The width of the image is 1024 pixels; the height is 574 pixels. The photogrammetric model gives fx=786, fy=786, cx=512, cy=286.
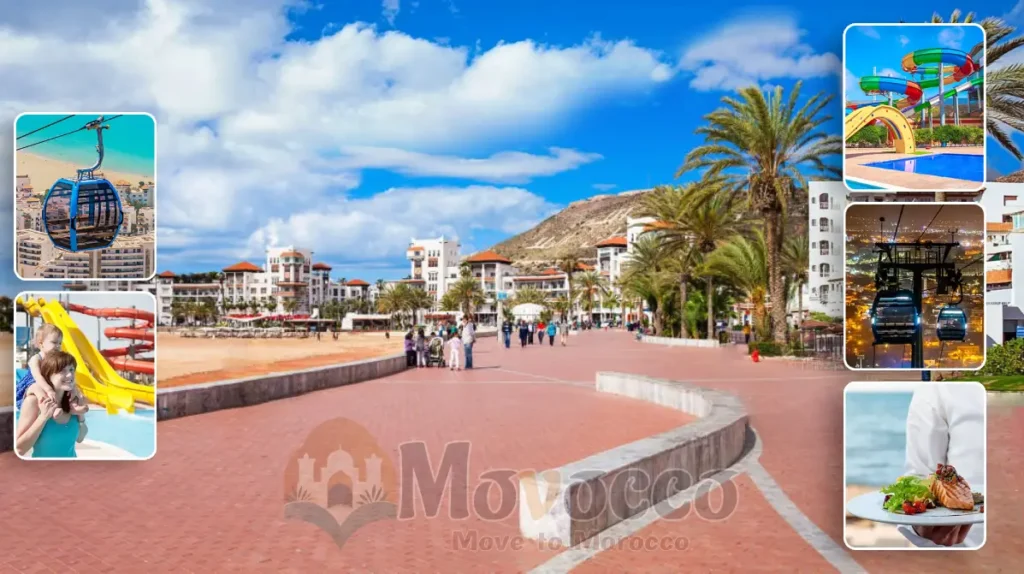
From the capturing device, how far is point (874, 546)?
249 centimetres

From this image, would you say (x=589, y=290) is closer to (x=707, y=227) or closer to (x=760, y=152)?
(x=707, y=227)

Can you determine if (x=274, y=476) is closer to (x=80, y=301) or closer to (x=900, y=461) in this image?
(x=80, y=301)

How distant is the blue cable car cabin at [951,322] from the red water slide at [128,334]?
306cm

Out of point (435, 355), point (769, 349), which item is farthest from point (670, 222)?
point (435, 355)

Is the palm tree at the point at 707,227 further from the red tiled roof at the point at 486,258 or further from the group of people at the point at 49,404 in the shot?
the red tiled roof at the point at 486,258

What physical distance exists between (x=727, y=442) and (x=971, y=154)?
17.1 ft

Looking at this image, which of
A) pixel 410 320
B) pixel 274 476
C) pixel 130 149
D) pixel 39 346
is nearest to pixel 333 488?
pixel 274 476

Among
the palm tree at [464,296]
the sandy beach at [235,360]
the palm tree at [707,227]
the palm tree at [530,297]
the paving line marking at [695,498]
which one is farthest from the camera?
the palm tree at [530,297]

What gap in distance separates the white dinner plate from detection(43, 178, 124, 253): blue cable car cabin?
297 centimetres

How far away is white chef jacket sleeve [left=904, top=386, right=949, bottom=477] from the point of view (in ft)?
7.67

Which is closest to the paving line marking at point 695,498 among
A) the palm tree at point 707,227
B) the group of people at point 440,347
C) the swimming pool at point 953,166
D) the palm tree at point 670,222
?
the swimming pool at point 953,166

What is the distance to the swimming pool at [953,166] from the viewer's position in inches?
93.5

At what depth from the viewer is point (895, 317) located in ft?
7.14

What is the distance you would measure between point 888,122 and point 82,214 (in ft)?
9.62
